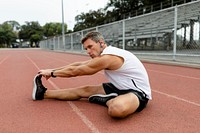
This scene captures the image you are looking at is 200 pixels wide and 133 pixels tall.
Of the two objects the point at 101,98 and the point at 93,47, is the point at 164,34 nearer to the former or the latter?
the point at 101,98

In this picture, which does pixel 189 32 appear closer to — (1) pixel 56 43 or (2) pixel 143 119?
(2) pixel 143 119

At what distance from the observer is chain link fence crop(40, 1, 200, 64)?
9.40m

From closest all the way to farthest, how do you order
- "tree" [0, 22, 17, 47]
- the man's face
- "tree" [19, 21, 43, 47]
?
the man's face → "tree" [0, 22, 17, 47] → "tree" [19, 21, 43, 47]

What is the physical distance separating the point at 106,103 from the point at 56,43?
33.5 metres

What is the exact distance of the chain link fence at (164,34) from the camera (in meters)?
9.40

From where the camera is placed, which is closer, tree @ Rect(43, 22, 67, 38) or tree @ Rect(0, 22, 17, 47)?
tree @ Rect(0, 22, 17, 47)

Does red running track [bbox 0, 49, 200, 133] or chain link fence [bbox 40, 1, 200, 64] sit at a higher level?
chain link fence [bbox 40, 1, 200, 64]

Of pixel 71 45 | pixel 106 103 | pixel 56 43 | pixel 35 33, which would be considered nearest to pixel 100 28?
pixel 71 45

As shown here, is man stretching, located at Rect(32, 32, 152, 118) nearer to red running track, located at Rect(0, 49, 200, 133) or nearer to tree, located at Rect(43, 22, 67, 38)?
red running track, located at Rect(0, 49, 200, 133)

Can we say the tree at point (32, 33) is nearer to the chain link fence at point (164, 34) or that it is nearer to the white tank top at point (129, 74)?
the chain link fence at point (164, 34)

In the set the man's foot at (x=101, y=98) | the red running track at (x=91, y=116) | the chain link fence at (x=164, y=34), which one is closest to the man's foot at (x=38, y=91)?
the red running track at (x=91, y=116)

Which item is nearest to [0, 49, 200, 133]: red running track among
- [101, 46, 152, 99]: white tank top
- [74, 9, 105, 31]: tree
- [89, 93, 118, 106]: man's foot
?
[89, 93, 118, 106]: man's foot

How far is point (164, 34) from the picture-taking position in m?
11.8

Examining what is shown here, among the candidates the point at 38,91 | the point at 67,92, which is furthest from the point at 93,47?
the point at 38,91
